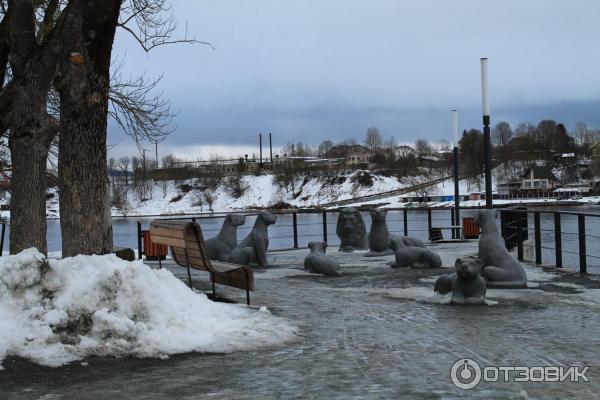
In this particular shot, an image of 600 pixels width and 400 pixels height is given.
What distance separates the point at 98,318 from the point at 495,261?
594cm

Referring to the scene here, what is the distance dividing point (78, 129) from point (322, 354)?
3677mm

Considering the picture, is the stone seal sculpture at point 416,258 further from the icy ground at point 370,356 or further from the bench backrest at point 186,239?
the bench backrest at point 186,239

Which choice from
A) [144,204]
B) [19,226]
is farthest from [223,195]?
[19,226]

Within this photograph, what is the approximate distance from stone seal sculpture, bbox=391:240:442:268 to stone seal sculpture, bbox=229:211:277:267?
2.58m

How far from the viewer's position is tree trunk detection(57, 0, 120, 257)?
7.68 metres

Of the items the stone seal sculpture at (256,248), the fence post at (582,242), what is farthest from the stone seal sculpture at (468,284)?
the stone seal sculpture at (256,248)

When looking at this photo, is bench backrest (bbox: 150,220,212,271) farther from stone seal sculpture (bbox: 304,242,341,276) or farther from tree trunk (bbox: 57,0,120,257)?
stone seal sculpture (bbox: 304,242,341,276)

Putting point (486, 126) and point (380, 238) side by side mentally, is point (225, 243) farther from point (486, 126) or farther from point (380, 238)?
point (486, 126)

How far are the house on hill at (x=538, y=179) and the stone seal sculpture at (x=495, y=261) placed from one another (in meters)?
90.2

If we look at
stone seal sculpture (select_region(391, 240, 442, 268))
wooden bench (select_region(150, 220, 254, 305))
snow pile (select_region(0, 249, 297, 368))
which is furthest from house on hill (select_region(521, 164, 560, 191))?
snow pile (select_region(0, 249, 297, 368))

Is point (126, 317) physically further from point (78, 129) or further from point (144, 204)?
point (144, 204)

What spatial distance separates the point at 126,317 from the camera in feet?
20.8

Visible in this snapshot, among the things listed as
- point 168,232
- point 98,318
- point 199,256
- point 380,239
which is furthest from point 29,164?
point 380,239

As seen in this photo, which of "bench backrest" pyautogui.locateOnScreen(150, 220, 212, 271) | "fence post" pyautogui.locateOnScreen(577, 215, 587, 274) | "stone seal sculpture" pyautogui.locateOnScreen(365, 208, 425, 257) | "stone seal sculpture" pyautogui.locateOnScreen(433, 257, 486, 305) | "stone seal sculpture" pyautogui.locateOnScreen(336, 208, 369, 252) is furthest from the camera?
"stone seal sculpture" pyautogui.locateOnScreen(336, 208, 369, 252)
